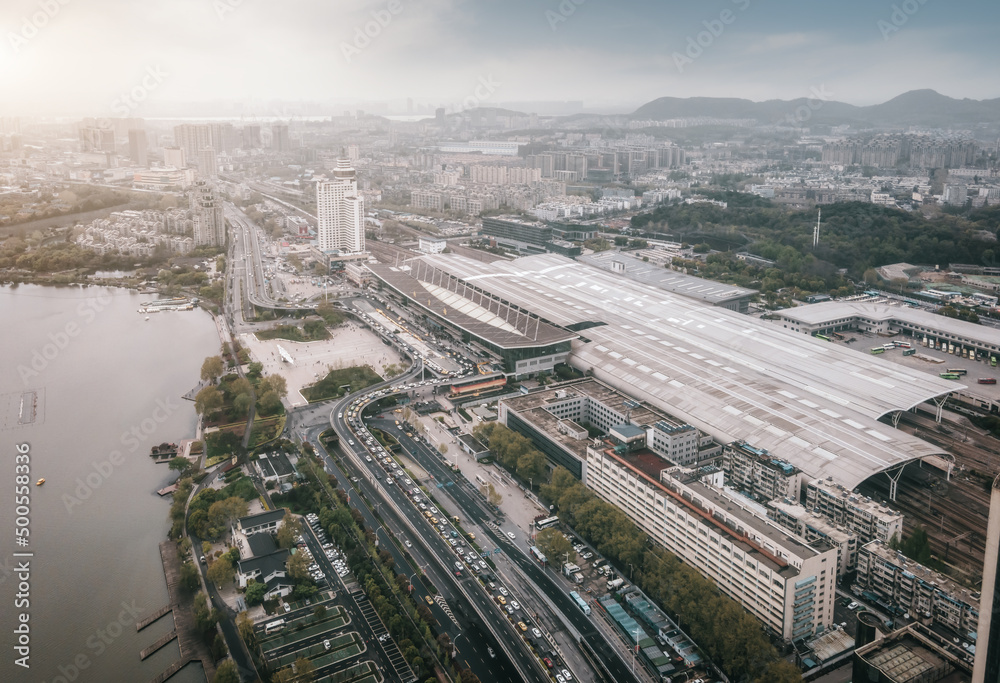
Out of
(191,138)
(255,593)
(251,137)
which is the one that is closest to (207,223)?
(255,593)

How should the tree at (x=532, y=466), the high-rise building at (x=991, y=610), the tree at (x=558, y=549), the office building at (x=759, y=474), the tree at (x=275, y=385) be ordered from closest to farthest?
the high-rise building at (x=991, y=610)
the tree at (x=558, y=549)
the office building at (x=759, y=474)
the tree at (x=532, y=466)
the tree at (x=275, y=385)

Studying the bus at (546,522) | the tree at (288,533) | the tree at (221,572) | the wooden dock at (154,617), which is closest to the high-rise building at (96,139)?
the tree at (288,533)

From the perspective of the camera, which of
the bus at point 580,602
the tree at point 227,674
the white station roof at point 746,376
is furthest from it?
the white station roof at point 746,376

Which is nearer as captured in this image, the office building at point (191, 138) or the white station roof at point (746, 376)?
the white station roof at point (746, 376)

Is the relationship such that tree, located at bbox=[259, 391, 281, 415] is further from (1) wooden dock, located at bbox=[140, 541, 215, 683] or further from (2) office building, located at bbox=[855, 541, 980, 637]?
(2) office building, located at bbox=[855, 541, 980, 637]

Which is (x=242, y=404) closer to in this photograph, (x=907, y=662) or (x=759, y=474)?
(x=759, y=474)

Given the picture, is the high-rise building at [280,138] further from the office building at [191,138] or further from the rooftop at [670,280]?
the rooftop at [670,280]

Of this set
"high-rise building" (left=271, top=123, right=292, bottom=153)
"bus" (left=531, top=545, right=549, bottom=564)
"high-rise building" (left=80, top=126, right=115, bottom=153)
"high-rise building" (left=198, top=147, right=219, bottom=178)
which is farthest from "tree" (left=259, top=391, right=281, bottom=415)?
"high-rise building" (left=271, top=123, right=292, bottom=153)
